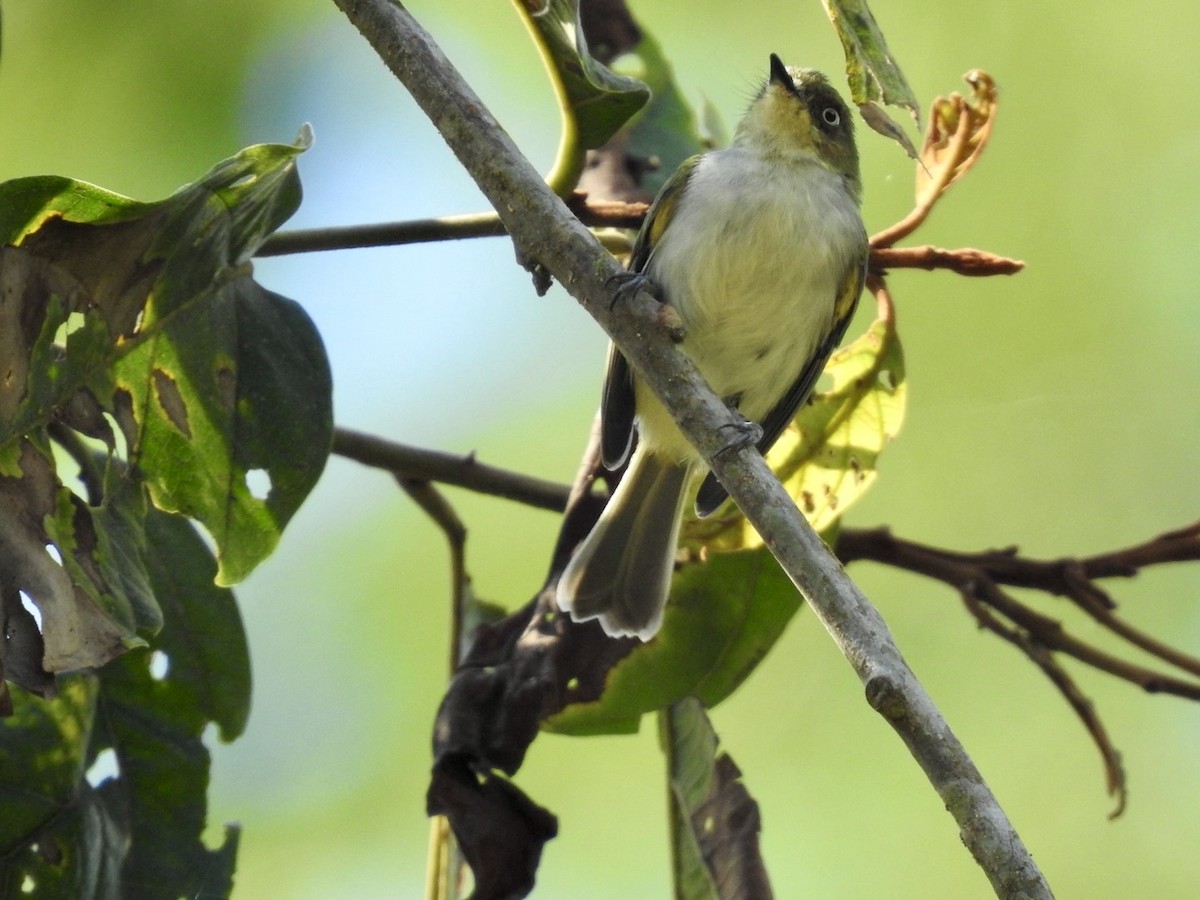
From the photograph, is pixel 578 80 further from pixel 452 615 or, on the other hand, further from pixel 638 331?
pixel 452 615

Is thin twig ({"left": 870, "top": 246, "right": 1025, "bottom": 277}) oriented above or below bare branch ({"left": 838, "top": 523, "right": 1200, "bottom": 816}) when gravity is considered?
above

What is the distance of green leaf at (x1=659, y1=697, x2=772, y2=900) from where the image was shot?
7.27 ft

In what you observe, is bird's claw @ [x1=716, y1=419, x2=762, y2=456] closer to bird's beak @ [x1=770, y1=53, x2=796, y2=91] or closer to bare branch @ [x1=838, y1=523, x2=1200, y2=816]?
bare branch @ [x1=838, y1=523, x2=1200, y2=816]

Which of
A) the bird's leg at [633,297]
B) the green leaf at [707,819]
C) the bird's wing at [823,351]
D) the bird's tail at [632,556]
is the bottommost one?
the green leaf at [707,819]

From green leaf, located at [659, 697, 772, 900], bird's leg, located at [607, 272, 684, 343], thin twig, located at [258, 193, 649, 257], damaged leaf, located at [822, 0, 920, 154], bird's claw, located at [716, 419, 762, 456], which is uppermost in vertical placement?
damaged leaf, located at [822, 0, 920, 154]

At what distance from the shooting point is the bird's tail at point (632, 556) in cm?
257

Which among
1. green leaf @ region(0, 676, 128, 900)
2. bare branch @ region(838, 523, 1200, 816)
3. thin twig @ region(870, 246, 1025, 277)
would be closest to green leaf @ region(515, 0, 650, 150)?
thin twig @ region(870, 246, 1025, 277)

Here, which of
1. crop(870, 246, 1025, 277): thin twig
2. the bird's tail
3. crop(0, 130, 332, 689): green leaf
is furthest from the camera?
the bird's tail

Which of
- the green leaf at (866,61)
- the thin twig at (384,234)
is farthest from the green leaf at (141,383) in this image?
the green leaf at (866,61)

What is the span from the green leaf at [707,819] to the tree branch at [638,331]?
2.59ft

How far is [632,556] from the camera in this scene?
2.89 m

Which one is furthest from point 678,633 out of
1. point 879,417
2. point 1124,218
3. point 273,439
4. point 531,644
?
point 1124,218

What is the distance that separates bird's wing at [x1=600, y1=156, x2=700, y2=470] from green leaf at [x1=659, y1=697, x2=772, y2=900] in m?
0.56

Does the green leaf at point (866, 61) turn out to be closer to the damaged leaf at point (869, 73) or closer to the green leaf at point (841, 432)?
the damaged leaf at point (869, 73)
